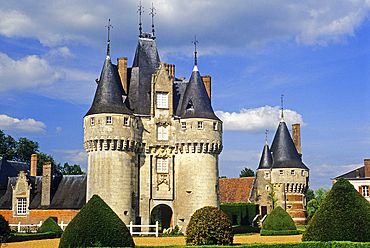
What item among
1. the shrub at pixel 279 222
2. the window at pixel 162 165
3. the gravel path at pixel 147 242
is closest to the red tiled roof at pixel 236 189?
the shrub at pixel 279 222

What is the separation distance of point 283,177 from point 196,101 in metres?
17.1

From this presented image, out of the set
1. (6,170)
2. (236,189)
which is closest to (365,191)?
(236,189)

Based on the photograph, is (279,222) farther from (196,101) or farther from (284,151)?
(284,151)

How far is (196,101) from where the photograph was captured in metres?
37.5

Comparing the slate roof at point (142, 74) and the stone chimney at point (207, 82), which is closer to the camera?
the slate roof at point (142, 74)

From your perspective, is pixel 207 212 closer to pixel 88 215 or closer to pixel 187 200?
pixel 88 215

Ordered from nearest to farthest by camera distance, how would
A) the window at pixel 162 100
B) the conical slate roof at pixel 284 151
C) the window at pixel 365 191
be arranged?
the window at pixel 162 100 < the conical slate roof at pixel 284 151 < the window at pixel 365 191

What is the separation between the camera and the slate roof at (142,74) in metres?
37.4

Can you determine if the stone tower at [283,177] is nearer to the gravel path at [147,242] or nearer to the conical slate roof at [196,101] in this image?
the conical slate roof at [196,101]

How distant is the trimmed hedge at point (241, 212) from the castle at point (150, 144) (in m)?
12.9

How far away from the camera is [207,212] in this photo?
2308 centimetres

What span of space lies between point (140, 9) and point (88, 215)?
27.6 metres

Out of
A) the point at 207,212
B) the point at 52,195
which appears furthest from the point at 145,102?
the point at 207,212

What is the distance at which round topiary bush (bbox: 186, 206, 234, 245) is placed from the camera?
22.3 m
